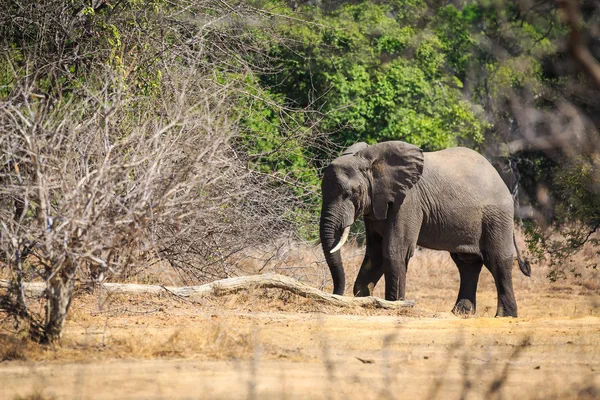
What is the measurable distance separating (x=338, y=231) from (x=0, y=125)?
5166 millimetres

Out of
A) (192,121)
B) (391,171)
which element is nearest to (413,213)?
(391,171)

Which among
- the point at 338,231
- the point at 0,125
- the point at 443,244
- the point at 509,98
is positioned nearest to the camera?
the point at 0,125

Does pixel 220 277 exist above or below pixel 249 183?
below

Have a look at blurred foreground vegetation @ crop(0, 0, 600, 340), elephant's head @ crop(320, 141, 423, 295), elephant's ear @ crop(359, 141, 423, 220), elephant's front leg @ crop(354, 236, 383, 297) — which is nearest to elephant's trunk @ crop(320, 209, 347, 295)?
elephant's head @ crop(320, 141, 423, 295)

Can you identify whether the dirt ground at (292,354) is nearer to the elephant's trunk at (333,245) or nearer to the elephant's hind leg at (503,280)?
the elephant's trunk at (333,245)

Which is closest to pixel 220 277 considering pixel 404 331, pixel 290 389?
pixel 404 331

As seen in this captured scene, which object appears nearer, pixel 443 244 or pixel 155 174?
pixel 155 174

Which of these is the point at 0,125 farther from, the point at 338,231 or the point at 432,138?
the point at 432,138

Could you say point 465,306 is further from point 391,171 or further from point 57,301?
point 57,301

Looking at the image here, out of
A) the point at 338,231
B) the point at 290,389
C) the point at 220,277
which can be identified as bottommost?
the point at 220,277

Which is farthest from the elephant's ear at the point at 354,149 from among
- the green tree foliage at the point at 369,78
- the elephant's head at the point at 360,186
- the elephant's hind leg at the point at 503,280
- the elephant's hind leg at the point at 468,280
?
the green tree foliage at the point at 369,78

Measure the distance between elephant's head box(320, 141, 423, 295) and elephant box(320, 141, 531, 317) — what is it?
0.01 meters

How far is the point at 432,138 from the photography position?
22531 millimetres

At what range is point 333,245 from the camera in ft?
39.2
